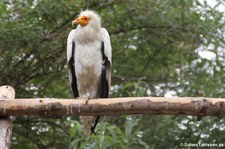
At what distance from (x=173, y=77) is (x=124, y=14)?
4.49 ft

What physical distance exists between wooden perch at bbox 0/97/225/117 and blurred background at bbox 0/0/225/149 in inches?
101

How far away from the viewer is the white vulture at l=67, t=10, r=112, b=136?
5559mm

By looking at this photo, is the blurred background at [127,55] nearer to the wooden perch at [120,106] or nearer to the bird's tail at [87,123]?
the bird's tail at [87,123]

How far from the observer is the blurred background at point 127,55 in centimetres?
686

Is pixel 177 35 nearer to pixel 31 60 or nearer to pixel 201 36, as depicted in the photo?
pixel 201 36

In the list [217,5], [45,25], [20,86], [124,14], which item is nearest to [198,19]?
[217,5]

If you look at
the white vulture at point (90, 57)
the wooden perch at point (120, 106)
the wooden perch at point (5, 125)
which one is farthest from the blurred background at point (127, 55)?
the wooden perch at point (120, 106)

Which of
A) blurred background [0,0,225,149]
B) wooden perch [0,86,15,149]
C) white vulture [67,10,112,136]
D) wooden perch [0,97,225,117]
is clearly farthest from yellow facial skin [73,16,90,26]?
wooden perch [0,97,225,117]

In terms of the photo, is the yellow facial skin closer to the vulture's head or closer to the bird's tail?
the vulture's head

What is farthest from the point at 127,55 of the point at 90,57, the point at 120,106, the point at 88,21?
the point at 120,106

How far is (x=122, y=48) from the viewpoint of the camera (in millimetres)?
8094

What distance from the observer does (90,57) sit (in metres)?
5.53

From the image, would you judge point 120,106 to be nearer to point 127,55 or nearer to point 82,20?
point 82,20

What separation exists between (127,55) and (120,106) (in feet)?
14.4
